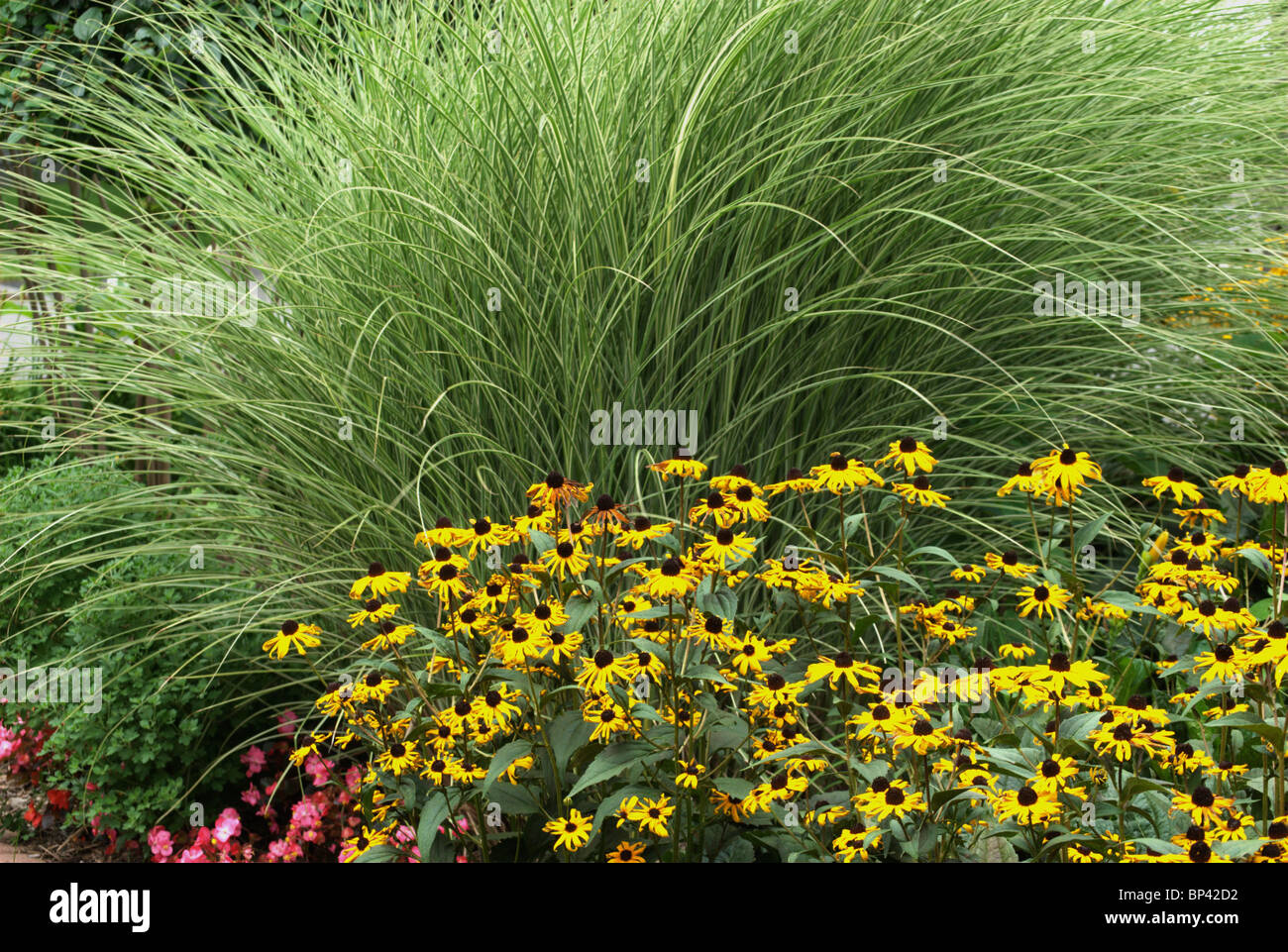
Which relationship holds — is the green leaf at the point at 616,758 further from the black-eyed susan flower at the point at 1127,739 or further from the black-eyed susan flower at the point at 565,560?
the black-eyed susan flower at the point at 1127,739

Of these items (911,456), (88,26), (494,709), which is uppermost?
(88,26)

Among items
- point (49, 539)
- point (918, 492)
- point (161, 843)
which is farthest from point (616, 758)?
point (49, 539)

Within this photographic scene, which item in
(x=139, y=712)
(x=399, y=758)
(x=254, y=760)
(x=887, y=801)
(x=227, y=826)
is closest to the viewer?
(x=887, y=801)

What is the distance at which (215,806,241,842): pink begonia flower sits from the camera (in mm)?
2570

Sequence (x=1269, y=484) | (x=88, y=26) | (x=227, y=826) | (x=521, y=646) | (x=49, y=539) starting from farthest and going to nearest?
(x=88, y=26)
(x=49, y=539)
(x=227, y=826)
(x=1269, y=484)
(x=521, y=646)

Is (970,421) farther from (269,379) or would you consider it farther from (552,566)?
(269,379)

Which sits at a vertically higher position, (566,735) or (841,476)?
(841,476)

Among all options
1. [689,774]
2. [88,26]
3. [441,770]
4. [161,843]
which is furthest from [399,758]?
[88,26]

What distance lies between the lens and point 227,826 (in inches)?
102

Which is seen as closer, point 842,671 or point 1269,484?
point 842,671

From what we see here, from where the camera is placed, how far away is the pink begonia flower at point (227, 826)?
257cm

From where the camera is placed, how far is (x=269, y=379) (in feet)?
9.81

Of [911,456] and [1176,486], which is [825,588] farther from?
[1176,486]

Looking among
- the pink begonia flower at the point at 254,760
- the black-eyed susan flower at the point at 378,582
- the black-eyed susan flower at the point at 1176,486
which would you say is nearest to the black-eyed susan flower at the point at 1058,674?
the black-eyed susan flower at the point at 1176,486
